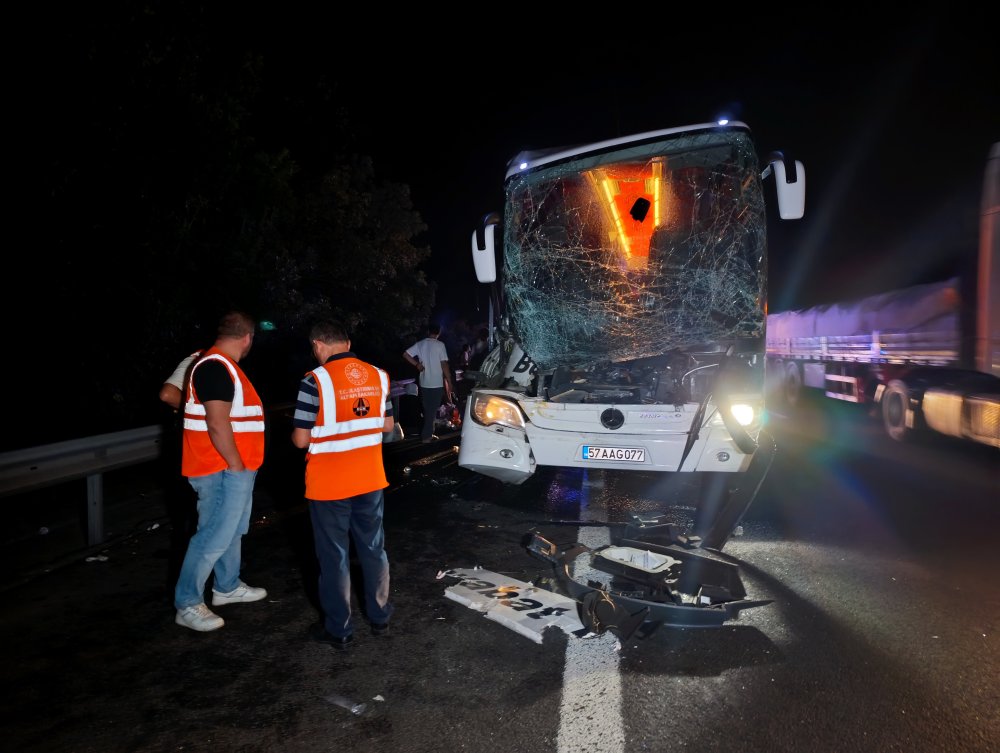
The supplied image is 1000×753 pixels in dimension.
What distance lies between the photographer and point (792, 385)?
16.5m

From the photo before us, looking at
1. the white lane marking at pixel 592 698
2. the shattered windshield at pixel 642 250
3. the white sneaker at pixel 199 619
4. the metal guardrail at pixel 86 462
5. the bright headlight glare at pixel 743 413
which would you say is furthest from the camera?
the shattered windshield at pixel 642 250

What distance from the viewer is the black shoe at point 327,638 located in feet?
11.5

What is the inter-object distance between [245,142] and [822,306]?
12.1m

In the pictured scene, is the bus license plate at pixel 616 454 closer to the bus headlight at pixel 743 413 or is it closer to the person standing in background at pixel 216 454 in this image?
the bus headlight at pixel 743 413

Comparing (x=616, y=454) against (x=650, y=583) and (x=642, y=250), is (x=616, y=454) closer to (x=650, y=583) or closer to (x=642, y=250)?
(x=650, y=583)

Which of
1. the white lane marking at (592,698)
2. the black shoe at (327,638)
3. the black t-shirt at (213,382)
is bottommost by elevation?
the white lane marking at (592,698)

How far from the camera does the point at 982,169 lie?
787 centimetres

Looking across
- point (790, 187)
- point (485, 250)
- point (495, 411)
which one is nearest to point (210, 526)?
point (495, 411)

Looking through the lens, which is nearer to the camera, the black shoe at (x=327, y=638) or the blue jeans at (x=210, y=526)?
the black shoe at (x=327, y=638)

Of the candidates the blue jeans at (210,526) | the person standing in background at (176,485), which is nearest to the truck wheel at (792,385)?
the person standing in background at (176,485)

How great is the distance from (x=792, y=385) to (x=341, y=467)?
15288 mm

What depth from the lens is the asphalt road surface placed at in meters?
2.71

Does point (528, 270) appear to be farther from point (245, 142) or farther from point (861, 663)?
point (245, 142)

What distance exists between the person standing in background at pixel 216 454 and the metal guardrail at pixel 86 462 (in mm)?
1768
